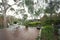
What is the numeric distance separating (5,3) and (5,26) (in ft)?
12.8

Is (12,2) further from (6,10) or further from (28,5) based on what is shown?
(28,5)

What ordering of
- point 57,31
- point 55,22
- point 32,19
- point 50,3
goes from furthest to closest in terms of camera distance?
point 32,19
point 50,3
point 55,22
point 57,31

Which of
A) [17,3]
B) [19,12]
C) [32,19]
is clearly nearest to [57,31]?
[17,3]

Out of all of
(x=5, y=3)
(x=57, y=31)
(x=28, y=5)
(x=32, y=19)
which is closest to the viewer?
(x=57, y=31)

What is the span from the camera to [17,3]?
26.9 metres

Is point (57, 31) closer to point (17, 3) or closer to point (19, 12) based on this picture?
point (17, 3)

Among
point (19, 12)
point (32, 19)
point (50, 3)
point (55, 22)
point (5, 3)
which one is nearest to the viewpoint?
point (55, 22)

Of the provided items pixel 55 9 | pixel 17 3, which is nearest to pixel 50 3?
pixel 55 9

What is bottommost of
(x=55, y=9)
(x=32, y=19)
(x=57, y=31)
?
(x=32, y=19)

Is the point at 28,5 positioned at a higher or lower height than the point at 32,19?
higher

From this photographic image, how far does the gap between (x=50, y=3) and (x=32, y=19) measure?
27.4 m

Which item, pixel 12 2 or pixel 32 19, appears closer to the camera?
pixel 12 2

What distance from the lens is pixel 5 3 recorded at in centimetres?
2683

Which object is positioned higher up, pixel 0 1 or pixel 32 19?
pixel 0 1
